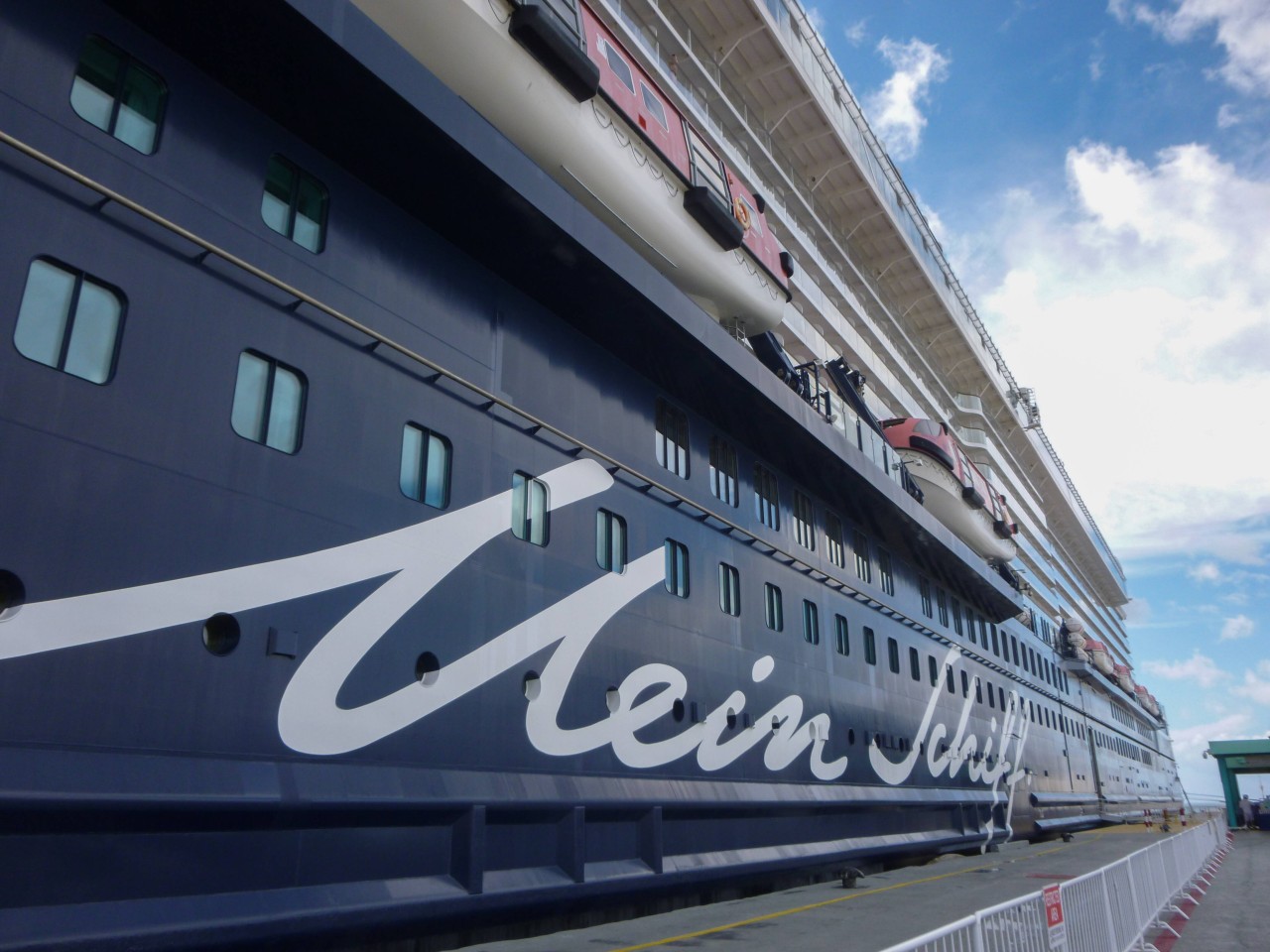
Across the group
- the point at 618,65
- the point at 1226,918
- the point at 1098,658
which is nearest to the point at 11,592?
the point at 618,65

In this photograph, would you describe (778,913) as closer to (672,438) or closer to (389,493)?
(672,438)

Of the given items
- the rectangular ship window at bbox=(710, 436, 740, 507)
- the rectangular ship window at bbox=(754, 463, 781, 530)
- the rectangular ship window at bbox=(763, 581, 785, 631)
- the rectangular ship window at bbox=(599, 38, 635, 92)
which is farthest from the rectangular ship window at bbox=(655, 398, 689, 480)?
the rectangular ship window at bbox=(599, 38, 635, 92)

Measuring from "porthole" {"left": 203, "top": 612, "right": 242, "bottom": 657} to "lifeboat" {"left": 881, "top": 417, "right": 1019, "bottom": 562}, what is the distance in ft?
57.0

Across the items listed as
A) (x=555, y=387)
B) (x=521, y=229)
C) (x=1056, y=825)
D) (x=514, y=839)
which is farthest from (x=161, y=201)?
(x=1056, y=825)

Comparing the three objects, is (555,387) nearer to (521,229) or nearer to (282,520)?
(521,229)

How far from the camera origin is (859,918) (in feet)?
28.5

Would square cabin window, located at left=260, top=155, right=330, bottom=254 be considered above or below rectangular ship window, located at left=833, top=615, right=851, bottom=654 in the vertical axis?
above

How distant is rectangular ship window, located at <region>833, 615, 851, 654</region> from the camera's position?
14.1 meters

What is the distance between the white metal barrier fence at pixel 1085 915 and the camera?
4.60m

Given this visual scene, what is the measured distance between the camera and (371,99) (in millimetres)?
6715

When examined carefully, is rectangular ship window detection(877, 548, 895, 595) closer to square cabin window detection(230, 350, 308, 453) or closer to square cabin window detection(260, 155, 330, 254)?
square cabin window detection(260, 155, 330, 254)

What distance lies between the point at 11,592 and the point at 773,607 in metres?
9.37

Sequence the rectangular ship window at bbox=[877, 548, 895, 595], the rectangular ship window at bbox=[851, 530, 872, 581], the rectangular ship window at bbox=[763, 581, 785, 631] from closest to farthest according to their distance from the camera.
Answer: the rectangular ship window at bbox=[763, 581, 785, 631] < the rectangular ship window at bbox=[851, 530, 872, 581] < the rectangular ship window at bbox=[877, 548, 895, 595]

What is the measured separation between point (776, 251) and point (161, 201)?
9111 millimetres
